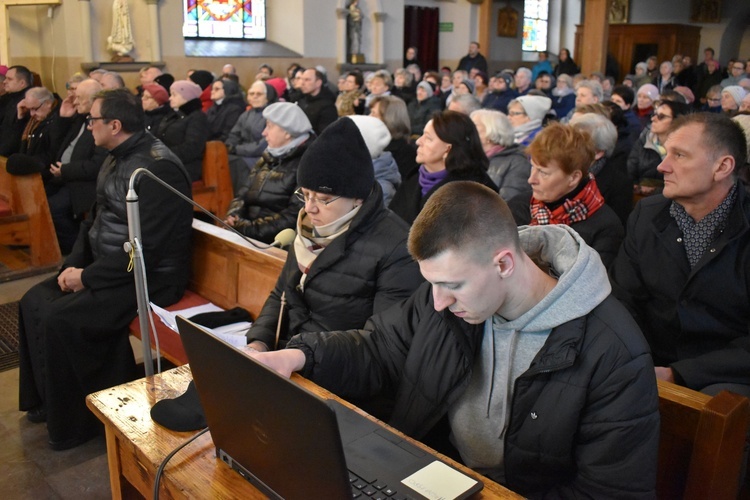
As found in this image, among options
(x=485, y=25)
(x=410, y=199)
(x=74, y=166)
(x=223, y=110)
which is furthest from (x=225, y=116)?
(x=485, y=25)

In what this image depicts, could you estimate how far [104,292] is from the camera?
124 inches

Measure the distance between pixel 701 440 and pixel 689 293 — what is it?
0.89 metres

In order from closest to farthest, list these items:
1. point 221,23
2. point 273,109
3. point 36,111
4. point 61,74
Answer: point 273,109 → point 36,111 → point 61,74 → point 221,23

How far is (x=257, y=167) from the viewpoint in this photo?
169 inches

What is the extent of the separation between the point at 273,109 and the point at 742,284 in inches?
106

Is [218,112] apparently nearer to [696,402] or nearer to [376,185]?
[376,185]

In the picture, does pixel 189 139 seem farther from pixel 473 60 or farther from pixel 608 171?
pixel 473 60

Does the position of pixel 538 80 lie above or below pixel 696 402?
above

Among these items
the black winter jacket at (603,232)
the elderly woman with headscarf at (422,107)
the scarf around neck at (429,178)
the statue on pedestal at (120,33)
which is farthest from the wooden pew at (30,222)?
the statue on pedestal at (120,33)

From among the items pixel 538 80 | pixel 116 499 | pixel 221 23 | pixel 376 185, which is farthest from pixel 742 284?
pixel 221 23

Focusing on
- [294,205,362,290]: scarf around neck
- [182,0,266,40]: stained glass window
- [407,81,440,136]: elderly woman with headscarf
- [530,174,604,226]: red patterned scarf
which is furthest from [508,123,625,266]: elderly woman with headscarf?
[182,0,266,40]: stained glass window

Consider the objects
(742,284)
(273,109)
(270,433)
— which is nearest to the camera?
(270,433)

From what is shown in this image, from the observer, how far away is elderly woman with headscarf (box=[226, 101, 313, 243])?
13.1 ft

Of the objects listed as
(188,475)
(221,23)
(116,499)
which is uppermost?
(221,23)
